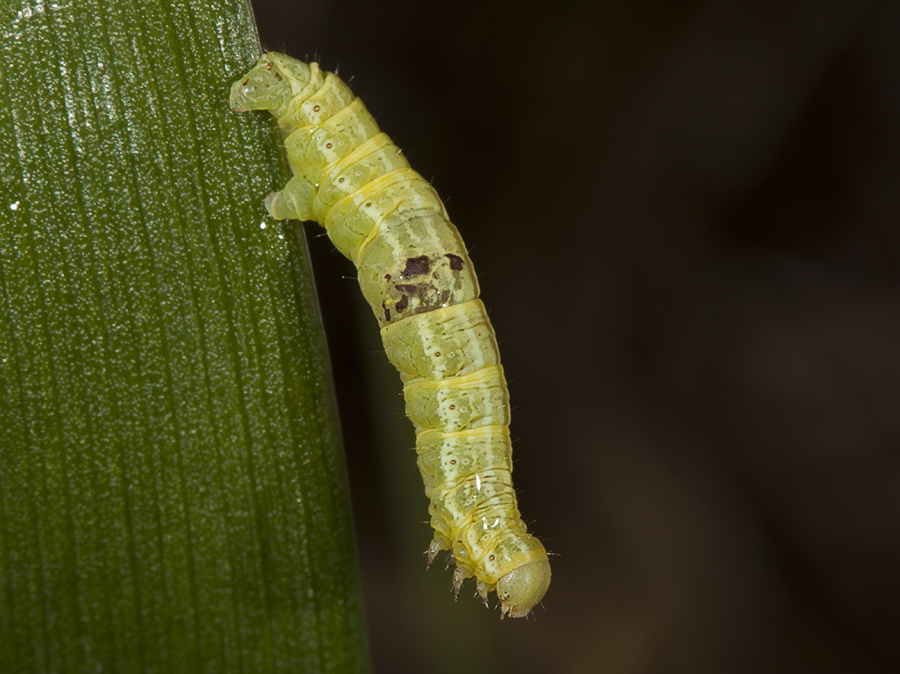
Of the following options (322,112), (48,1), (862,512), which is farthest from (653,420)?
(48,1)

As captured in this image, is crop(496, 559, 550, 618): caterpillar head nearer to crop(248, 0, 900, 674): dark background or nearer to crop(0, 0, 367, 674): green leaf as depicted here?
crop(0, 0, 367, 674): green leaf

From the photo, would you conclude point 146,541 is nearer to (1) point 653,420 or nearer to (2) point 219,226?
(2) point 219,226

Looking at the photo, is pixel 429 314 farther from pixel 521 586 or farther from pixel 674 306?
pixel 674 306

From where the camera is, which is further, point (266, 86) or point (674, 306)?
point (674, 306)

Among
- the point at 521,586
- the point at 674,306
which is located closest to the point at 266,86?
the point at 521,586

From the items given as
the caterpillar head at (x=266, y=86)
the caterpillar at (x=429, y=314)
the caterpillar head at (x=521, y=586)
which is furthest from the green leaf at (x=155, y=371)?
the caterpillar head at (x=521, y=586)

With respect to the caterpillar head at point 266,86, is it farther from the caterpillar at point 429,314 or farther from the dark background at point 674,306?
the dark background at point 674,306
